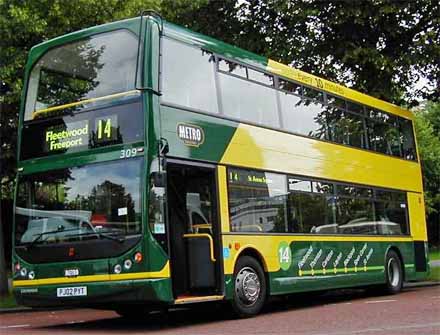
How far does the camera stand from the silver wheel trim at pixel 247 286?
1133cm

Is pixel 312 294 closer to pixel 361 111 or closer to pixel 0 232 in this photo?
pixel 361 111

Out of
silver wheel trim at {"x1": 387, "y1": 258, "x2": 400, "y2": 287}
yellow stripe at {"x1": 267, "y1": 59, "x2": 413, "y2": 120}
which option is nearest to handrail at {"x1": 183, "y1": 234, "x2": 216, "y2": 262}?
yellow stripe at {"x1": 267, "y1": 59, "x2": 413, "y2": 120}

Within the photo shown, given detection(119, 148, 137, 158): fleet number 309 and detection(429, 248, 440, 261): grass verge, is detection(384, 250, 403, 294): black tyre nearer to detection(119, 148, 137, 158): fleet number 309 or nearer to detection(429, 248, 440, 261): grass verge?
detection(119, 148, 137, 158): fleet number 309

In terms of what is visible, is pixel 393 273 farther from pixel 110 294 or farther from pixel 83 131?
pixel 83 131

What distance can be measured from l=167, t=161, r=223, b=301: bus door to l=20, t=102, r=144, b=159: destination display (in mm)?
895

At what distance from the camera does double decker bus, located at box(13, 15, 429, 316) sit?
9945 mm

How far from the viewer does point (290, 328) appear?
975 cm

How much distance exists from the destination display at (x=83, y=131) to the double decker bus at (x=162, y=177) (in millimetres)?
20

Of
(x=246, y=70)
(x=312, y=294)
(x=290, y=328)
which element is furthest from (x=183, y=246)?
(x=312, y=294)

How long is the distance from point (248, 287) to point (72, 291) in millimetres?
2971

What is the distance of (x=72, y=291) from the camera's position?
10.0 metres

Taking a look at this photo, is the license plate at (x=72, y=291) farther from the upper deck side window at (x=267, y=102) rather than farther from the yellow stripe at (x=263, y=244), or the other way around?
the upper deck side window at (x=267, y=102)

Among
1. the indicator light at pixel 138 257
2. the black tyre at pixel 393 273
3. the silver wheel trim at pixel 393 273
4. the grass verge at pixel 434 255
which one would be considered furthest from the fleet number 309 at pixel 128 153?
the grass verge at pixel 434 255

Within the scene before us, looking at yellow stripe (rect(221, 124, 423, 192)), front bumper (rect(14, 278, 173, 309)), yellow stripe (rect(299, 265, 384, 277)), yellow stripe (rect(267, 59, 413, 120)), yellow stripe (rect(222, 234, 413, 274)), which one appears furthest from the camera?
yellow stripe (rect(267, 59, 413, 120))
